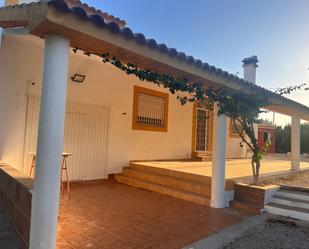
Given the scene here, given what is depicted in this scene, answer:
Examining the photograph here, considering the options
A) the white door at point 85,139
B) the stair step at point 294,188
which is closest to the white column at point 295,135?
the stair step at point 294,188

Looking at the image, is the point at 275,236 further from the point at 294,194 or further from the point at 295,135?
the point at 295,135

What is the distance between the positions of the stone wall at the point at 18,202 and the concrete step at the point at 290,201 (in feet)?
19.9

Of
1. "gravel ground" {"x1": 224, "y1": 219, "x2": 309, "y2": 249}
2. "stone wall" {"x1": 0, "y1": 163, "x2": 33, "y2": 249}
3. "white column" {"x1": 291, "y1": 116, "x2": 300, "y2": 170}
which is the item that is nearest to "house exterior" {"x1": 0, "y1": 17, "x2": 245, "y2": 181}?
"stone wall" {"x1": 0, "y1": 163, "x2": 33, "y2": 249}

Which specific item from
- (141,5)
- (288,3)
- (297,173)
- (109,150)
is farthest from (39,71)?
(297,173)

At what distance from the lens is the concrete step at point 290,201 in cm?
694

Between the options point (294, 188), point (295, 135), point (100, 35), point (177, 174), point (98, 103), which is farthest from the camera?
point (295, 135)

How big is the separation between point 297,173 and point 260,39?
18.5 ft

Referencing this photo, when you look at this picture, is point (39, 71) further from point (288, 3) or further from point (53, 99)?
point (288, 3)

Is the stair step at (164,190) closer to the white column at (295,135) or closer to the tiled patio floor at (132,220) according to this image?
the tiled patio floor at (132,220)

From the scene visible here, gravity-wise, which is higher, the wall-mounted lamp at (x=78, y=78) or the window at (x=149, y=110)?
the wall-mounted lamp at (x=78, y=78)

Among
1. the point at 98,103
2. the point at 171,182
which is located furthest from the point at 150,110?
the point at 171,182

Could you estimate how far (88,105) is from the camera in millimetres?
9562

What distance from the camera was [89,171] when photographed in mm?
9672

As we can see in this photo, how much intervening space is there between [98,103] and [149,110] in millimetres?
2654
